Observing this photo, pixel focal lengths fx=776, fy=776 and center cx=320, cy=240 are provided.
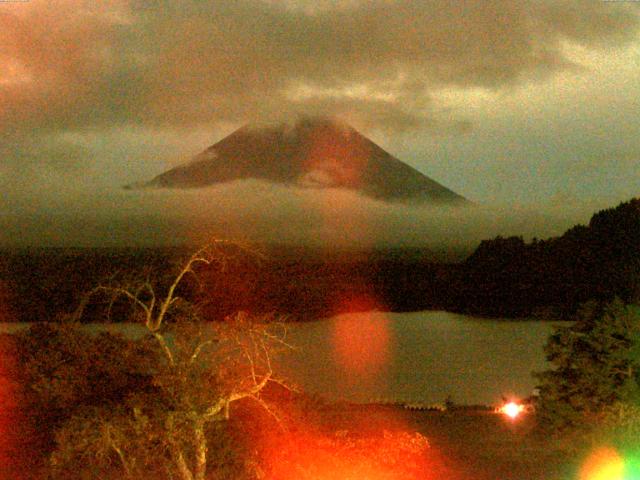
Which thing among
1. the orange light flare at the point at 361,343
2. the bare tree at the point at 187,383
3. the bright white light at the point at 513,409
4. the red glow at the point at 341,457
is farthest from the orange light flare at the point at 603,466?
the orange light flare at the point at 361,343

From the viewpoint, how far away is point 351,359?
599 inches

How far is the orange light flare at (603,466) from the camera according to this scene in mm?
8547

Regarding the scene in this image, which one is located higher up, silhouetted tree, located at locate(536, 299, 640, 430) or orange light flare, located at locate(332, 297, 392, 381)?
silhouetted tree, located at locate(536, 299, 640, 430)

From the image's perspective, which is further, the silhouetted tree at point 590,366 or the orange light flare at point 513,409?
the orange light flare at point 513,409

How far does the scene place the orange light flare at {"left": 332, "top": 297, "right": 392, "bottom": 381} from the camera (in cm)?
1491

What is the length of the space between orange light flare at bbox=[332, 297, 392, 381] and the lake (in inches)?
0.8

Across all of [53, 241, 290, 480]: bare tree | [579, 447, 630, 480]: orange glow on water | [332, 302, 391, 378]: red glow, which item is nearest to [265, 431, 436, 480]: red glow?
[53, 241, 290, 480]: bare tree

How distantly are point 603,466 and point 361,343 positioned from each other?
8256 millimetres

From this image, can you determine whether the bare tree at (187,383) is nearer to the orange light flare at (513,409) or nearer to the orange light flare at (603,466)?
the orange light flare at (603,466)

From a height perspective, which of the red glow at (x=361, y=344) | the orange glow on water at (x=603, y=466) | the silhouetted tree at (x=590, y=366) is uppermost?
the silhouetted tree at (x=590, y=366)

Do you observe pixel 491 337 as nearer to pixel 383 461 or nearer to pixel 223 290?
pixel 223 290

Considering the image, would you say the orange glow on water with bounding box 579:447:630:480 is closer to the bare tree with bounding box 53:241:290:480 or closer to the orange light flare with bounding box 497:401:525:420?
the orange light flare with bounding box 497:401:525:420

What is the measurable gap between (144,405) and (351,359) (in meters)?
8.27

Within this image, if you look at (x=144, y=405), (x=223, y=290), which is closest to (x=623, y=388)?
(x=144, y=405)
